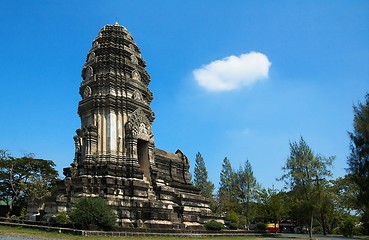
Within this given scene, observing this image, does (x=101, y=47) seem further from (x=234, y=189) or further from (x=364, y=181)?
(x=234, y=189)

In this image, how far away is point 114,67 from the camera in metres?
29.9

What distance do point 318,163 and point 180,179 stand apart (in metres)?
12.3

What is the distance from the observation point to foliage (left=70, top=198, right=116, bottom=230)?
753 inches

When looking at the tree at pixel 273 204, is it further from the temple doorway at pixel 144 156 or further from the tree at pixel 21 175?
the tree at pixel 21 175

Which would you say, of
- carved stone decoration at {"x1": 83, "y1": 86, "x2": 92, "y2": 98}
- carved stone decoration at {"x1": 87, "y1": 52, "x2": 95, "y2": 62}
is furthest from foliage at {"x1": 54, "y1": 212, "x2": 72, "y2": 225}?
carved stone decoration at {"x1": 87, "y1": 52, "x2": 95, "y2": 62}

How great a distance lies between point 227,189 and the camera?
57000 millimetres

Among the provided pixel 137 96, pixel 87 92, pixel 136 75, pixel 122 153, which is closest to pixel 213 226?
pixel 122 153

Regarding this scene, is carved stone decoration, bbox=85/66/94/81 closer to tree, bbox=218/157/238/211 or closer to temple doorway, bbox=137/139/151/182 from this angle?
temple doorway, bbox=137/139/151/182

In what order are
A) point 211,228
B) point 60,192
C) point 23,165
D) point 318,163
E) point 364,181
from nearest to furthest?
point 364,181, point 60,192, point 211,228, point 318,163, point 23,165

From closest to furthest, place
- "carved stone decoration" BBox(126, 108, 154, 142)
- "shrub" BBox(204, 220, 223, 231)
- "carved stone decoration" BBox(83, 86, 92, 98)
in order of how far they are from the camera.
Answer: "shrub" BBox(204, 220, 223, 231) < "carved stone decoration" BBox(126, 108, 154, 142) < "carved stone decoration" BBox(83, 86, 92, 98)

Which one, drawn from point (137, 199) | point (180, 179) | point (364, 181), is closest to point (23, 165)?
point (180, 179)

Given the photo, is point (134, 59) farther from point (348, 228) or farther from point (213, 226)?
point (348, 228)

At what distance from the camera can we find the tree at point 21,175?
43.1 meters

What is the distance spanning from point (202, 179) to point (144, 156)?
2733cm
